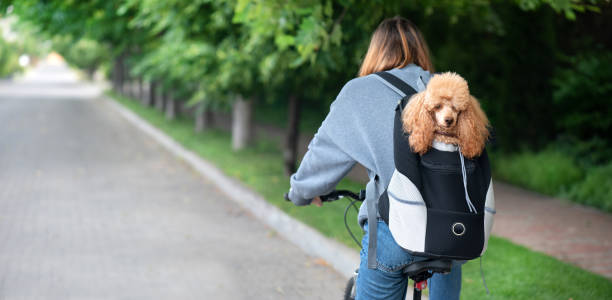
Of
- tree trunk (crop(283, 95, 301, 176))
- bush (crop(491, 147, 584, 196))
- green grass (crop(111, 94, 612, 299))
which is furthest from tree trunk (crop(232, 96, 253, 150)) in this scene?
bush (crop(491, 147, 584, 196))

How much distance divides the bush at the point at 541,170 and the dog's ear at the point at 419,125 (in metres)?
7.59

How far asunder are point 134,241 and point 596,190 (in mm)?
6110

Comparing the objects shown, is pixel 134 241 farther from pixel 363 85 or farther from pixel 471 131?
pixel 471 131

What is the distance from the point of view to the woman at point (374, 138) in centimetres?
233

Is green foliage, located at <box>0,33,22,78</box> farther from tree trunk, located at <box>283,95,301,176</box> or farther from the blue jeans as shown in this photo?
the blue jeans

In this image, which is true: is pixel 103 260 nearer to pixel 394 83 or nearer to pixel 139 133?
pixel 394 83

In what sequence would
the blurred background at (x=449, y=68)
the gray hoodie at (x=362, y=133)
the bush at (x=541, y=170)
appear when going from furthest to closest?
the bush at (x=541, y=170)
the blurred background at (x=449, y=68)
the gray hoodie at (x=362, y=133)

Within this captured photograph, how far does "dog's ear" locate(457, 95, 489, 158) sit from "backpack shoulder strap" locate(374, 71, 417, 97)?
239 millimetres

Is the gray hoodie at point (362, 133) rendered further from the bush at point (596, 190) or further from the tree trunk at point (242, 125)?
the tree trunk at point (242, 125)

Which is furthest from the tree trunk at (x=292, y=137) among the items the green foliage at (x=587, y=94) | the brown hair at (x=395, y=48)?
the brown hair at (x=395, y=48)

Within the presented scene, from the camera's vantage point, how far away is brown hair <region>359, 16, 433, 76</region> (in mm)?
2520

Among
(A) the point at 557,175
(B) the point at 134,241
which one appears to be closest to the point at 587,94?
(A) the point at 557,175

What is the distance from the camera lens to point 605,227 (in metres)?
7.11

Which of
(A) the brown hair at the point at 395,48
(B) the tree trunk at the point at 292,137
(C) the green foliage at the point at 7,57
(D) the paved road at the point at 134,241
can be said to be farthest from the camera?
(C) the green foliage at the point at 7,57
